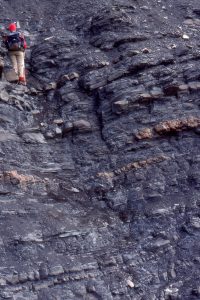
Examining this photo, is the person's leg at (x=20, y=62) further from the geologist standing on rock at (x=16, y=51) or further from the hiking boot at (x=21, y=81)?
the hiking boot at (x=21, y=81)

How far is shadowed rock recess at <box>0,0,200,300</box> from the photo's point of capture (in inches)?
327

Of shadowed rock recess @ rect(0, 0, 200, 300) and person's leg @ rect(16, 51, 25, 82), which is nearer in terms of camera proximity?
shadowed rock recess @ rect(0, 0, 200, 300)

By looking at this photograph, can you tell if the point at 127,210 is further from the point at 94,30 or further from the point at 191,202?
Answer: the point at 94,30

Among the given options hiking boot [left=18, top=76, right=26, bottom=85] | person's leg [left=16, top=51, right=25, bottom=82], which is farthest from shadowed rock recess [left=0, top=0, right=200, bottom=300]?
person's leg [left=16, top=51, right=25, bottom=82]

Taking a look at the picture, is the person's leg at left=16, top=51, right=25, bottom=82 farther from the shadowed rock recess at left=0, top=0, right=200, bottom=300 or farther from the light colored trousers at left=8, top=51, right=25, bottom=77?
the shadowed rock recess at left=0, top=0, right=200, bottom=300

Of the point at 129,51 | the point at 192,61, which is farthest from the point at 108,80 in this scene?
the point at 192,61

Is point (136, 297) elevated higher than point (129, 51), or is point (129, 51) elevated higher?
point (129, 51)

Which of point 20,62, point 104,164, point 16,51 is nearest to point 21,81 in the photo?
point 20,62

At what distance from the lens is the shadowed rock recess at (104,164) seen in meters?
8.30

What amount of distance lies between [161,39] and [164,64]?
1.48 m

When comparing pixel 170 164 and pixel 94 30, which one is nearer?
pixel 170 164

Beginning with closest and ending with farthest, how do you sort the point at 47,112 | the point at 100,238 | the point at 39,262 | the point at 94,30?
the point at 39,262
the point at 100,238
the point at 47,112
the point at 94,30

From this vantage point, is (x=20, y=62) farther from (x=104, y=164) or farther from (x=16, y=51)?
(x=104, y=164)

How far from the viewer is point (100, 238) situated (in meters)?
8.89
